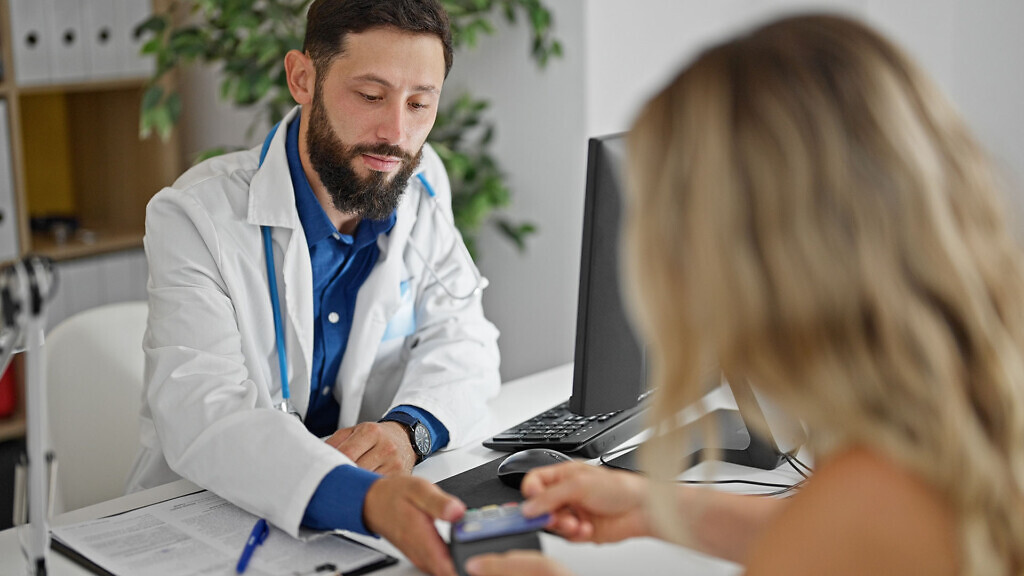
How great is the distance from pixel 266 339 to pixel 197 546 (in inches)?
17.9

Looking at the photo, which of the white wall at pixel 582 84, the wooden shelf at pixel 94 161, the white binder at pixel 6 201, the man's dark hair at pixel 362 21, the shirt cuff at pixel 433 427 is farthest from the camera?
the wooden shelf at pixel 94 161

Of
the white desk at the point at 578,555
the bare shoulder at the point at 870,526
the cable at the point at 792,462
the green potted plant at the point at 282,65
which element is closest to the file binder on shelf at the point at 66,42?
the green potted plant at the point at 282,65

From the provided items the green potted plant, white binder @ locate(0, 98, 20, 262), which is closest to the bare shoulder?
the green potted plant

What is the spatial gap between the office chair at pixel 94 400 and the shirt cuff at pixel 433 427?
0.56 meters

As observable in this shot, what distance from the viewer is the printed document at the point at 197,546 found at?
1040 millimetres

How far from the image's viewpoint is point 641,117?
2.59 ft

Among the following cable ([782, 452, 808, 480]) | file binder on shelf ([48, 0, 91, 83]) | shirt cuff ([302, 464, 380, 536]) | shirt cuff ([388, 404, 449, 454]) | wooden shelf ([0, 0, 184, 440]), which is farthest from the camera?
wooden shelf ([0, 0, 184, 440])

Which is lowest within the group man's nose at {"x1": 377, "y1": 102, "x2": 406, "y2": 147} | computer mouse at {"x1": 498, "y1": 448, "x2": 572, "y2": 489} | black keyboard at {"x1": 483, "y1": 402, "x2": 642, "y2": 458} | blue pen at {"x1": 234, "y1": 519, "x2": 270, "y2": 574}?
black keyboard at {"x1": 483, "y1": 402, "x2": 642, "y2": 458}

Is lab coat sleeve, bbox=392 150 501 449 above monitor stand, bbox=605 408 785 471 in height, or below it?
above

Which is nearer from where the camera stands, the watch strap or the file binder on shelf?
the watch strap

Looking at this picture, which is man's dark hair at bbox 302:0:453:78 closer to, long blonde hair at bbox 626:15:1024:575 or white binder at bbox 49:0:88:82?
long blonde hair at bbox 626:15:1024:575

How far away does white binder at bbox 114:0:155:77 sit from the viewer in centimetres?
308

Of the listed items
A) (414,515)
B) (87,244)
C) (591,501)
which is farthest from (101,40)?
(591,501)

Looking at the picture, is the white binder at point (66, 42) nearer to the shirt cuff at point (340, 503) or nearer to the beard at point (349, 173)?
the beard at point (349, 173)
